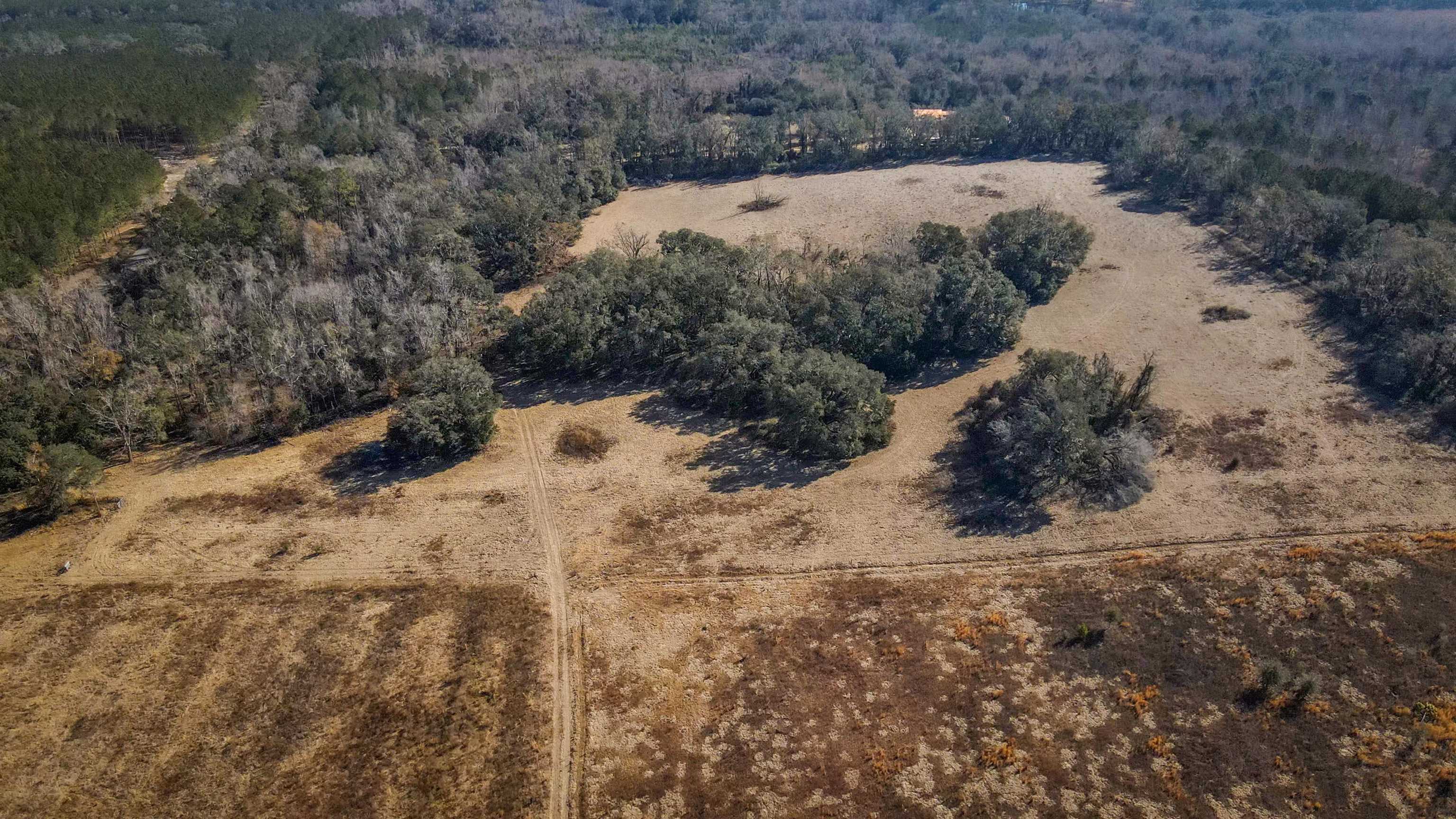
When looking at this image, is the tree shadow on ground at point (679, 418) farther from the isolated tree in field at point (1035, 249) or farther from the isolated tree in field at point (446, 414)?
the isolated tree in field at point (1035, 249)

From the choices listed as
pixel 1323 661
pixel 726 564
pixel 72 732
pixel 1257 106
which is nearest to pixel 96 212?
pixel 72 732

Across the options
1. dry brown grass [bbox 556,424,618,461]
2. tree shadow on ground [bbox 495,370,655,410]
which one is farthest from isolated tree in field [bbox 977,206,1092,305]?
dry brown grass [bbox 556,424,618,461]

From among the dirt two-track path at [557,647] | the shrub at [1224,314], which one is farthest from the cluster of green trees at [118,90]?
the shrub at [1224,314]

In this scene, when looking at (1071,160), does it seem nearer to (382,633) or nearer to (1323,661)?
(1323,661)

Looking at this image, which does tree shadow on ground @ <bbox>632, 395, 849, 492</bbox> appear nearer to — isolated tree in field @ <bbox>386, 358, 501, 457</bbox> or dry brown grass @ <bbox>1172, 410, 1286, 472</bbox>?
Result: isolated tree in field @ <bbox>386, 358, 501, 457</bbox>

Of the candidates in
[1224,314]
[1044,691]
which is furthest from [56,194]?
[1224,314]

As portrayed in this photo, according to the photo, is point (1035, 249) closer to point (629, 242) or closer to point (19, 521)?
point (629, 242)
